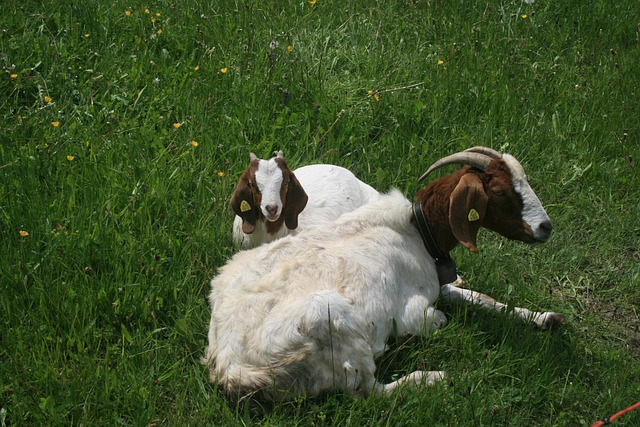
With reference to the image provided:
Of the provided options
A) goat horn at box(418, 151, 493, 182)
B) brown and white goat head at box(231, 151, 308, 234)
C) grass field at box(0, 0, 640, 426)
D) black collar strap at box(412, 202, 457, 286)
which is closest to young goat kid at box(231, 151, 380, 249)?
brown and white goat head at box(231, 151, 308, 234)

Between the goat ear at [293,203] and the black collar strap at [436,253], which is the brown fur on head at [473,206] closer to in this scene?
A: the black collar strap at [436,253]

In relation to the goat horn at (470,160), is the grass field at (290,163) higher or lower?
lower

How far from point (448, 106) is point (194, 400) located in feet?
11.3

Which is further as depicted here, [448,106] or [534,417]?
[448,106]

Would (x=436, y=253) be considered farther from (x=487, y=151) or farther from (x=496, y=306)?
(x=487, y=151)

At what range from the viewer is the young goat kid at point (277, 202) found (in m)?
4.99

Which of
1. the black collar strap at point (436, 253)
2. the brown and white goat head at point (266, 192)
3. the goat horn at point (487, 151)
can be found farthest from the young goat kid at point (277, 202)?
the goat horn at point (487, 151)

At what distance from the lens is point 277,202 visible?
16.2 ft

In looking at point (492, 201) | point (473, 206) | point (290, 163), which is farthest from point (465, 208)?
point (290, 163)

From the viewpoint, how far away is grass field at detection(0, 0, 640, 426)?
4262mm

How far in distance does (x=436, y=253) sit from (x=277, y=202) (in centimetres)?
95

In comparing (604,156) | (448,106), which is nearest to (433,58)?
(448,106)

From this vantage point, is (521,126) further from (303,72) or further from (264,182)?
(264,182)

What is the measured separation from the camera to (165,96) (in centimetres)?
641
